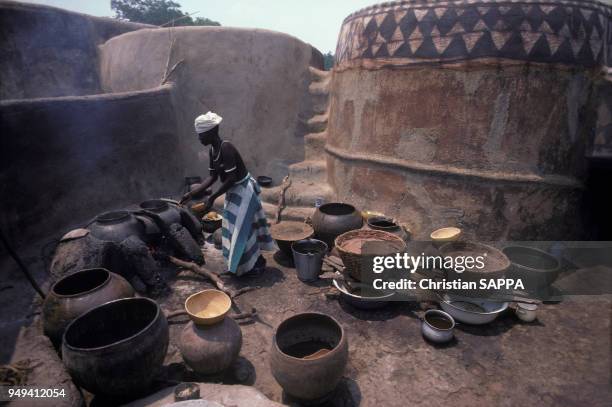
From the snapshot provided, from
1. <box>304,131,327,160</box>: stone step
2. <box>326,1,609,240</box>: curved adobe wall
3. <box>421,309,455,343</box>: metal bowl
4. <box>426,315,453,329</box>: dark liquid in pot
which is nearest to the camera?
<box>421,309,455,343</box>: metal bowl

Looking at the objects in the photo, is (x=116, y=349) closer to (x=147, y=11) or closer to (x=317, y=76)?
(x=317, y=76)

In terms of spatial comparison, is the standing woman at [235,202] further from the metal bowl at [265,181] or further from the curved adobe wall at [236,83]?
the curved adobe wall at [236,83]

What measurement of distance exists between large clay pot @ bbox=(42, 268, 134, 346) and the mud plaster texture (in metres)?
0.40

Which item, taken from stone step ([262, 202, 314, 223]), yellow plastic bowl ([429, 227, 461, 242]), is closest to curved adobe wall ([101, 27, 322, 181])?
stone step ([262, 202, 314, 223])

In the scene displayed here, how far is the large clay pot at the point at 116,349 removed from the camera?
8.70 ft

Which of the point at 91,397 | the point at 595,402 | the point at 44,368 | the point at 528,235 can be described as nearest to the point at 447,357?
the point at 595,402

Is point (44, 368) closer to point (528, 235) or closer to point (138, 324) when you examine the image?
point (138, 324)

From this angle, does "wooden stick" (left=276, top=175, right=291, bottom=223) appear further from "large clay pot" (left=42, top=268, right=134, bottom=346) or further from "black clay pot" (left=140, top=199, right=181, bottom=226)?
"large clay pot" (left=42, top=268, right=134, bottom=346)

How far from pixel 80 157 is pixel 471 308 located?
23.4 ft

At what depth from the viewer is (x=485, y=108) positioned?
18.2 ft

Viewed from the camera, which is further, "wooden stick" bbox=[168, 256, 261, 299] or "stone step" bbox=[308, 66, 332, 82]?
"stone step" bbox=[308, 66, 332, 82]

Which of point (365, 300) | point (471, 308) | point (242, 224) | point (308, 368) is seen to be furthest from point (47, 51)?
point (471, 308)

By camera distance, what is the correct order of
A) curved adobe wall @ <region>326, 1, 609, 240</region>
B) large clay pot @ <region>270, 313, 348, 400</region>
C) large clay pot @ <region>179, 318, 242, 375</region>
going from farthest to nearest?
curved adobe wall @ <region>326, 1, 609, 240</region> → large clay pot @ <region>179, 318, 242, 375</region> → large clay pot @ <region>270, 313, 348, 400</region>

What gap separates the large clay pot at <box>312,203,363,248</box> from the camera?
572 cm
